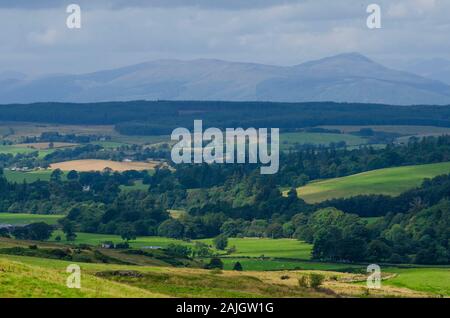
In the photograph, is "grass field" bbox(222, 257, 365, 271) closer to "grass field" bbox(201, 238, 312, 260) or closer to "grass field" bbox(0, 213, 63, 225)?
"grass field" bbox(201, 238, 312, 260)

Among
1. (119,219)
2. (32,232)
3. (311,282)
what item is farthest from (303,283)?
(119,219)

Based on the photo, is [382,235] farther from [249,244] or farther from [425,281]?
[425,281]

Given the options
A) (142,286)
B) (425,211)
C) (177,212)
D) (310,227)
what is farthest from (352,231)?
(142,286)

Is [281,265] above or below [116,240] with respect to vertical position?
above

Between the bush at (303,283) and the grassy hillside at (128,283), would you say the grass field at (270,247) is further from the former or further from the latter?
the bush at (303,283)

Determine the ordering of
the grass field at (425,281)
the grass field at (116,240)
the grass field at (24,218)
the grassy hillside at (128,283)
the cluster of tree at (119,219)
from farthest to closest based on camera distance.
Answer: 1. the grass field at (24,218)
2. the cluster of tree at (119,219)
3. the grass field at (116,240)
4. the grass field at (425,281)
5. the grassy hillside at (128,283)

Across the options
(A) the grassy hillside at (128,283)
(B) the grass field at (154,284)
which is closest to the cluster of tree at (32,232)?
(B) the grass field at (154,284)

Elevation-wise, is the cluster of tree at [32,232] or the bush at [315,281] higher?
the bush at [315,281]

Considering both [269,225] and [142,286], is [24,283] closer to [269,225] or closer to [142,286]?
[142,286]
